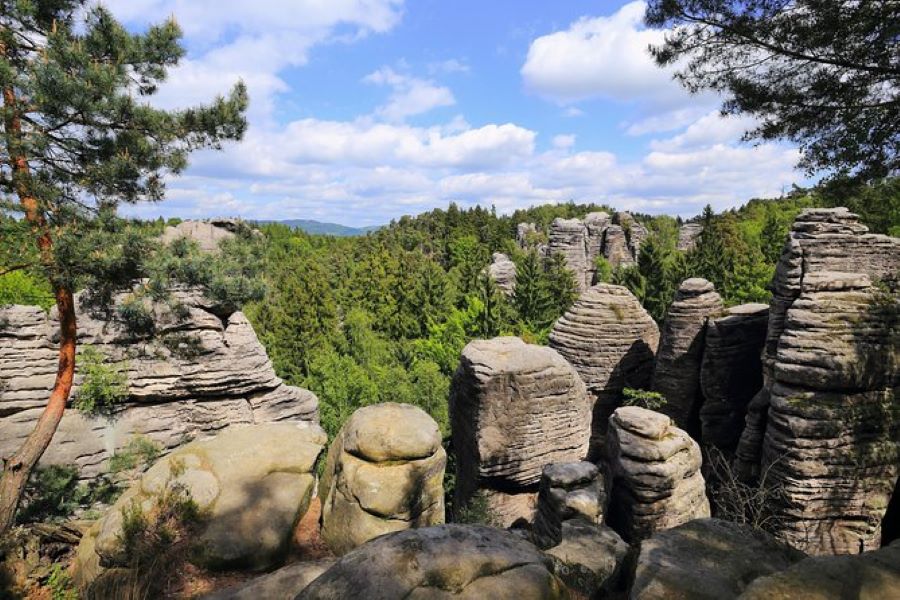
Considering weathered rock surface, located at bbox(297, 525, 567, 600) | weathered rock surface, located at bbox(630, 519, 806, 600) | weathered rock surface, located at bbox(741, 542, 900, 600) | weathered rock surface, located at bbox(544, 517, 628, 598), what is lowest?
weathered rock surface, located at bbox(544, 517, 628, 598)

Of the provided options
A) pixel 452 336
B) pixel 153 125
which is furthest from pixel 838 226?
pixel 452 336

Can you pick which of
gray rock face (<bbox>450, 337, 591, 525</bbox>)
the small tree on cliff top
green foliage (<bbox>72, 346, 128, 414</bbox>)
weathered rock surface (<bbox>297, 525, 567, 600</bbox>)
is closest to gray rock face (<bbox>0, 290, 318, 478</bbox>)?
green foliage (<bbox>72, 346, 128, 414</bbox>)

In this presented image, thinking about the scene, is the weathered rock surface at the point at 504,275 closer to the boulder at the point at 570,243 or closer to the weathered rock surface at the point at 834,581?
the boulder at the point at 570,243

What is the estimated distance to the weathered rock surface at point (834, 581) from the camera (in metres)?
2.87

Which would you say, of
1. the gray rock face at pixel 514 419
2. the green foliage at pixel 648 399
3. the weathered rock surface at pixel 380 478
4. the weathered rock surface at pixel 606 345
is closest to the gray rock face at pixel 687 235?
the weathered rock surface at pixel 606 345

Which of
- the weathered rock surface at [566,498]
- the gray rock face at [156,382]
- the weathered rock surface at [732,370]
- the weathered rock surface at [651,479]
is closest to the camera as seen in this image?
the weathered rock surface at [566,498]

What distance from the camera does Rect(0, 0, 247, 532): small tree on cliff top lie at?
679cm

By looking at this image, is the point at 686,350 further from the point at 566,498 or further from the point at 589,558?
the point at 589,558

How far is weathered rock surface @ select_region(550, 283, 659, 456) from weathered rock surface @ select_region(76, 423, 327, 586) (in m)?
11.9

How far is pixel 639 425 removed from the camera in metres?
11.5

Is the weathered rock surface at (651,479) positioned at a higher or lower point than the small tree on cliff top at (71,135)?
lower

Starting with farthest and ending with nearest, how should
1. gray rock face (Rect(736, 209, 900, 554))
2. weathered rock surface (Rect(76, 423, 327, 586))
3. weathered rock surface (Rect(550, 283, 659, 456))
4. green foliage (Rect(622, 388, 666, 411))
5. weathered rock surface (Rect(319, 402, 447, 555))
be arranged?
weathered rock surface (Rect(550, 283, 659, 456)) → green foliage (Rect(622, 388, 666, 411)) → gray rock face (Rect(736, 209, 900, 554)) → weathered rock surface (Rect(319, 402, 447, 555)) → weathered rock surface (Rect(76, 423, 327, 586))

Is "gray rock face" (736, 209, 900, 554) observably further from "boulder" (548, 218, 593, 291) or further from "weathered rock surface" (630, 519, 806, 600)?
"boulder" (548, 218, 593, 291)

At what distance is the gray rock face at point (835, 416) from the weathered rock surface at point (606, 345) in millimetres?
7189
